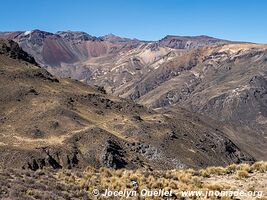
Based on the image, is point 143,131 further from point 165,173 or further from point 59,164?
point 165,173

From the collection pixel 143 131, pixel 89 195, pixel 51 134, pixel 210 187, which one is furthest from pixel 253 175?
pixel 143 131

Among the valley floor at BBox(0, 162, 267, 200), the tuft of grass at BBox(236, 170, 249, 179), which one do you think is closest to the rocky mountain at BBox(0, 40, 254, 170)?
the valley floor at BBox(0, 162, 267, 200)

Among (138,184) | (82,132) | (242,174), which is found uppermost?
(242,174)

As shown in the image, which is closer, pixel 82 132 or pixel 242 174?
pixel 242 174

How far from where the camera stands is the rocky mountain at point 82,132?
6538 cm

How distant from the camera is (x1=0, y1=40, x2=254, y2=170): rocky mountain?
65.4m

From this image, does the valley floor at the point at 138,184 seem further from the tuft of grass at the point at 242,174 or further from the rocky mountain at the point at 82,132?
the rocky mountain at the point at 82,132

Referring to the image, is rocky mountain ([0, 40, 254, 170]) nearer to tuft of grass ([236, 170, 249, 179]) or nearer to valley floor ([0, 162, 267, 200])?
valley floor ([0, 162, 267, 200])

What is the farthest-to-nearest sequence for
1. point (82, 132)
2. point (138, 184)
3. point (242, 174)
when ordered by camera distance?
point (82, 132) → point (242, 174) → point (138, 184)

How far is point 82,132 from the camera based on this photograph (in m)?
72.4

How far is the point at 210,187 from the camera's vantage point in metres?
21.7

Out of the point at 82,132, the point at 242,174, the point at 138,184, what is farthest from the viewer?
the point at 82,132

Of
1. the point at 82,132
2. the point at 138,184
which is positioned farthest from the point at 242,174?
the point at 82,132

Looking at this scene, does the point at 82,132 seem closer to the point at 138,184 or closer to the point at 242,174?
the point at 242,174
